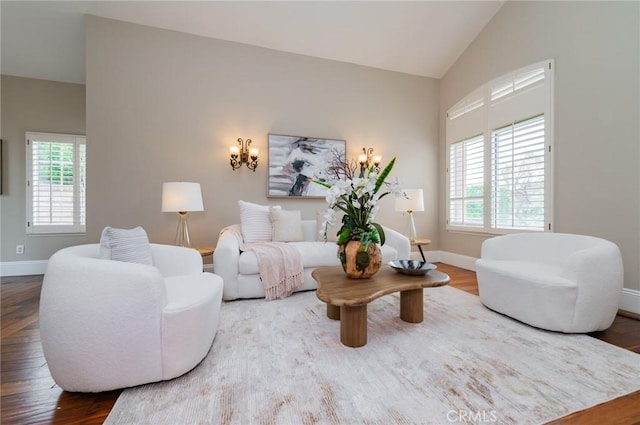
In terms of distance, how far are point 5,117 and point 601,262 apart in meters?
6.85

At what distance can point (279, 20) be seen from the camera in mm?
3480

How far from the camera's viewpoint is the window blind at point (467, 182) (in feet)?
12.8

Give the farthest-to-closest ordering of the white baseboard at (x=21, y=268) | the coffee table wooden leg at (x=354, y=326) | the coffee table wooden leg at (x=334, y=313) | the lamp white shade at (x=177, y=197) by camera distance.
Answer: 1. the white baseboard at (x=21, y=268)
2. the lamp white shade at (x=177, y=197)
3. the coffee table wooden leg at (x=334, y=313)
4. the coffee table wooden leg at (x=354, y=326)

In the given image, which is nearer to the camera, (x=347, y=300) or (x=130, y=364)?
(x=130, y=364)

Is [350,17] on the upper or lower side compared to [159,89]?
upper

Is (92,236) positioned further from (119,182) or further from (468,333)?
(468,333)

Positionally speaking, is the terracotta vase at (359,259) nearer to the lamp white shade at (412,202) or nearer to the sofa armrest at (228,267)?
the sofa armrest at (228,267)

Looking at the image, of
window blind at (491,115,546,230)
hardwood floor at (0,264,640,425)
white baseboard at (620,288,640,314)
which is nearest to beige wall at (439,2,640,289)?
white baseboard at (620,288,640,314)

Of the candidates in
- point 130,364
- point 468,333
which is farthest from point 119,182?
point 468,333

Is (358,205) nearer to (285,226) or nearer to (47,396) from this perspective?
(285,226)

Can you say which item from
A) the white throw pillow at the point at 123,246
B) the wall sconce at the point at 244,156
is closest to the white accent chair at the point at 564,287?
the white throw pillow at the point at 123,246

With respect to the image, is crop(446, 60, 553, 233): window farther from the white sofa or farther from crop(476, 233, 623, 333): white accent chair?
the white sofa

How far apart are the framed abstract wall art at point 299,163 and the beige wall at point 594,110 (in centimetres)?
268

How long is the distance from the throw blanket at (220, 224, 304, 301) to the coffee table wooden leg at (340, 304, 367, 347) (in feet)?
3.73
